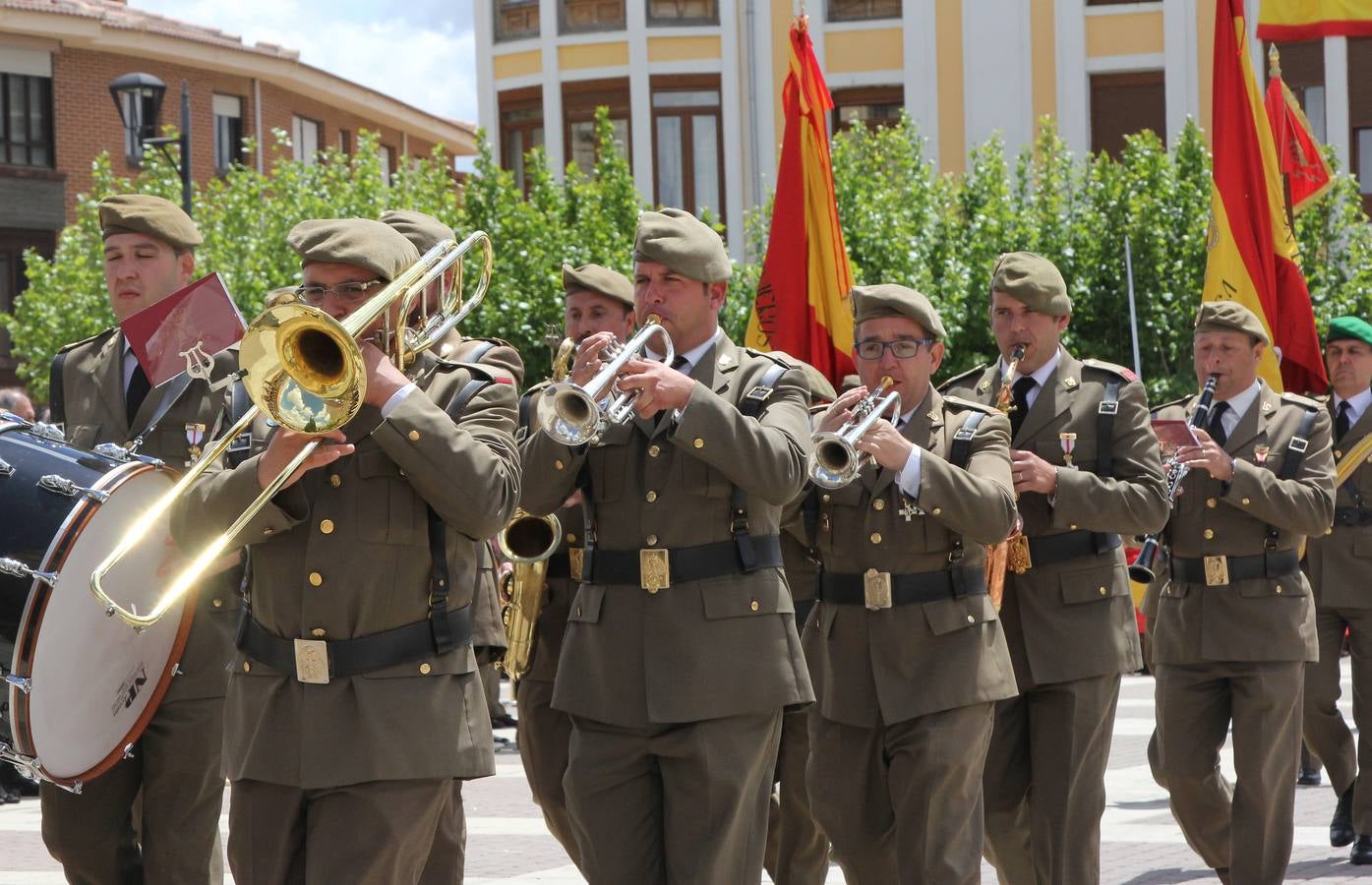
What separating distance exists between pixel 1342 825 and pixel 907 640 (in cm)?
392

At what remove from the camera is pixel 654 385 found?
5.23 metres

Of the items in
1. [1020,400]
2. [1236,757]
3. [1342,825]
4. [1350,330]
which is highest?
[1350,330]

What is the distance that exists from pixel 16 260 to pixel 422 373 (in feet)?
124

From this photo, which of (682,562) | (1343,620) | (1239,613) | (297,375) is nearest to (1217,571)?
(1239,613)

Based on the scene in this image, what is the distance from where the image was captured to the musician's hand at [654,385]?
5207 millimetres

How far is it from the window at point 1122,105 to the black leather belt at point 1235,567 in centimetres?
2274

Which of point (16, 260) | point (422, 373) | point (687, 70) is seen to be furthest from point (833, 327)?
point (16, 260)

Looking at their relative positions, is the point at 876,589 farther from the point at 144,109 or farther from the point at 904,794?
the point at 144,109

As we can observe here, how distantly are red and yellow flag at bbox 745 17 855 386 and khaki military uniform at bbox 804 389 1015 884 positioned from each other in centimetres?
405

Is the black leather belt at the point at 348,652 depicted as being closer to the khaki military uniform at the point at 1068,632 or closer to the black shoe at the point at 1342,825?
the khaki military uniform at the point at 1068,632

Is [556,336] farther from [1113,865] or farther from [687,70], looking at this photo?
[687,70]

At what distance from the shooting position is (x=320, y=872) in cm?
480

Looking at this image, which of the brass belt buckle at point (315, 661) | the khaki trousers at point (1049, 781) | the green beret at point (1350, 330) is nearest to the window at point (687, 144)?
the green beret at point (1350, 330)

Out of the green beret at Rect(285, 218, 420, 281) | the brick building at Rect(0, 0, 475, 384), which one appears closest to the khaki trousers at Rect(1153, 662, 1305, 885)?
the green beret at Rect(285, 218, 420, 281)
